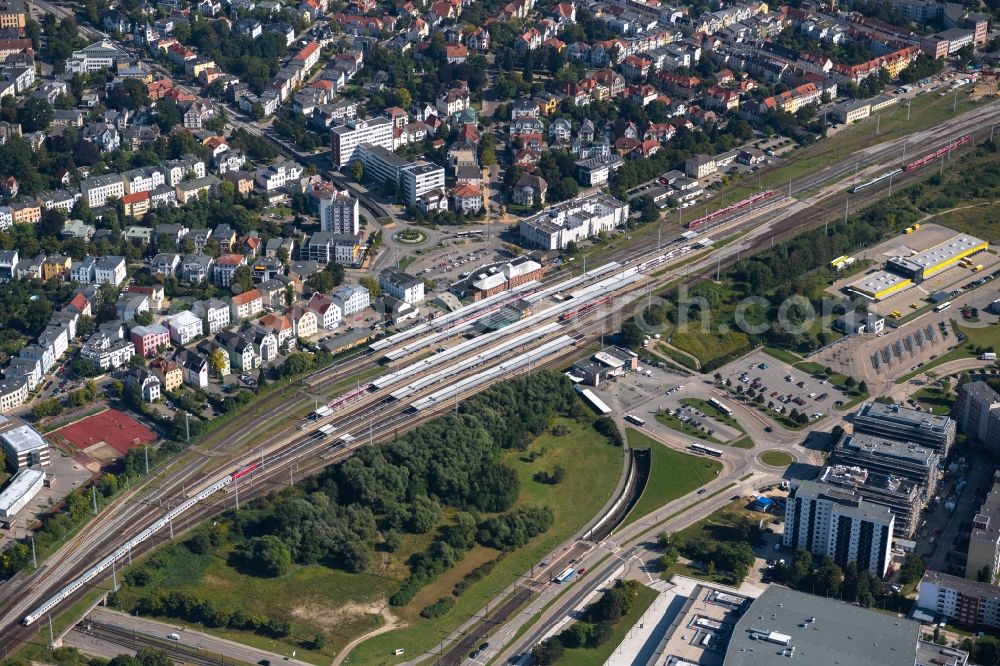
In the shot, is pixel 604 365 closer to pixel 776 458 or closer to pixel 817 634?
pixel 776 458

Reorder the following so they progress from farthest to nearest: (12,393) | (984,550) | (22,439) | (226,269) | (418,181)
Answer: (418,181) < (226,269) < (12,393) < (22,439) < (984,550)

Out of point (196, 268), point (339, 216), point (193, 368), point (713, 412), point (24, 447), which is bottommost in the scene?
point (713, 412)

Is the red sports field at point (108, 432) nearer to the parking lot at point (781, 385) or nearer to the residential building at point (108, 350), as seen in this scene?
the residential building at point (108, 350)

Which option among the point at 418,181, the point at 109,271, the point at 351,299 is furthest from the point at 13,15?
the point at 351,299

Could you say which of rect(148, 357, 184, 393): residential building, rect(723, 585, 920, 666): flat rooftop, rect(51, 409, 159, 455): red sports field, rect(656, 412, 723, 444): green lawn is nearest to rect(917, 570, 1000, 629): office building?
rect(723, 585, 920, 666): flat rooftop

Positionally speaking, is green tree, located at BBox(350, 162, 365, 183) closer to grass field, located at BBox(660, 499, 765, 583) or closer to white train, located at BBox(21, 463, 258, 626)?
white train, located at BBox(21, 463, 258, 626)

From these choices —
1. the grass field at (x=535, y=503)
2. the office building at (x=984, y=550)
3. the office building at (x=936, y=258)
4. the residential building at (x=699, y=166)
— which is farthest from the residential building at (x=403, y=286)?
the office building at (x=984, y=550)
